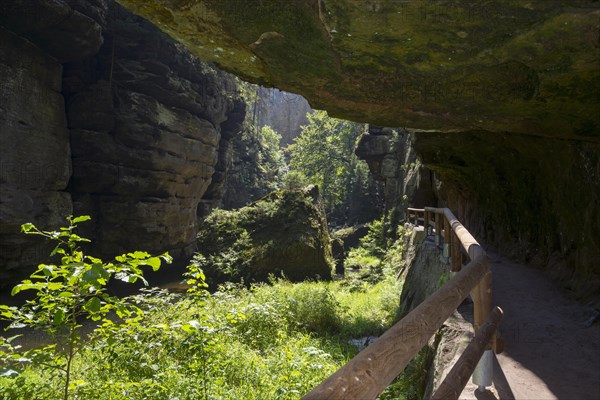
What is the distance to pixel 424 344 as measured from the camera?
1.99 metres

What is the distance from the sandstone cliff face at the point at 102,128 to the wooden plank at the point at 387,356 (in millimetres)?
19991

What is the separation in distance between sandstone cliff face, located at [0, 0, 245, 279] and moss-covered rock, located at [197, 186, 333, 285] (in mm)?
6382

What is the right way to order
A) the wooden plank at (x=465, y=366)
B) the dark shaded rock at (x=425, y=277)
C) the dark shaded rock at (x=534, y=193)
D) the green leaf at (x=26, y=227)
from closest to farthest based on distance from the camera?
the wooden plank at (x=465, y=366) → the green leaf at (x=26, y=227) → the dark shaded rock at (x=534, y=193) → the dark shaded rock at (x=425, y=277)

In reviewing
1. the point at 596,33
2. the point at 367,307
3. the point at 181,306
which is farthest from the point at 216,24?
the point at 367,307

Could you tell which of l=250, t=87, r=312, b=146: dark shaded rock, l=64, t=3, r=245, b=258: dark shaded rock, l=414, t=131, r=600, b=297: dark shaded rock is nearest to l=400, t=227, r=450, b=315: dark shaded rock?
l=414, t=131, r=600, b=297: dark shaded rock

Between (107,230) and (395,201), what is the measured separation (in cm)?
2032

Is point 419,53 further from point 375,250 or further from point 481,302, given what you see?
point 375,250

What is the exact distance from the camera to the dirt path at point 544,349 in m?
3.10

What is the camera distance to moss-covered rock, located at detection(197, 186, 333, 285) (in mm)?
18172

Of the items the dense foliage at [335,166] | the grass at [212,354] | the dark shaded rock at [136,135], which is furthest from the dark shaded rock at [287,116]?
the grass at [212,354]

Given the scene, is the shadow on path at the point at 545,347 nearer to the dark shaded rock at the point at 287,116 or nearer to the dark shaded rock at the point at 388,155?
the dark shaded rock at the point at 388,155

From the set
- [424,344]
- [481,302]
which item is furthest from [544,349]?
[424,344]

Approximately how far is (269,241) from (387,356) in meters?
17.3

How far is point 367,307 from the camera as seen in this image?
12.6m
